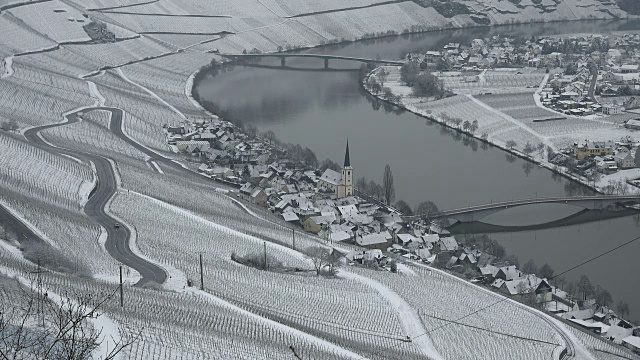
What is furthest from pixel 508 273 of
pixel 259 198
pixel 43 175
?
pixel 43 175

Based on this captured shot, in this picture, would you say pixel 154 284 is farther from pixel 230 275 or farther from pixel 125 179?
pixel 125 179

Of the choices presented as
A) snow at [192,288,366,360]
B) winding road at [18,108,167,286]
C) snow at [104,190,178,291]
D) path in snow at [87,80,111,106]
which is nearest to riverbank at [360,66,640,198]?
path in snow at [87,80,111,106]

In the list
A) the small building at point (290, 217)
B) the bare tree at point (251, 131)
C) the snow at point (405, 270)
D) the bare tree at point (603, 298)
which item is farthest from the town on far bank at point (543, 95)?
the snow at point (405, 270)

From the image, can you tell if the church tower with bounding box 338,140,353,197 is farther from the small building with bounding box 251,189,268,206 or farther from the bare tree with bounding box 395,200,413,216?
the small building with bounding box 251,189,268,206

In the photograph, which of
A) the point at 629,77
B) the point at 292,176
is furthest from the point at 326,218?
the point at 629,77

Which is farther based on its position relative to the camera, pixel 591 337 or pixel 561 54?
pixel 561 54

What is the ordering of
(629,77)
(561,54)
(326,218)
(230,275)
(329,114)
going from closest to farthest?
(230,275)
(326,218)
(329,114)
(629,77)
(561,54)

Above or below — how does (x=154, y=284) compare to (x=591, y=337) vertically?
above
